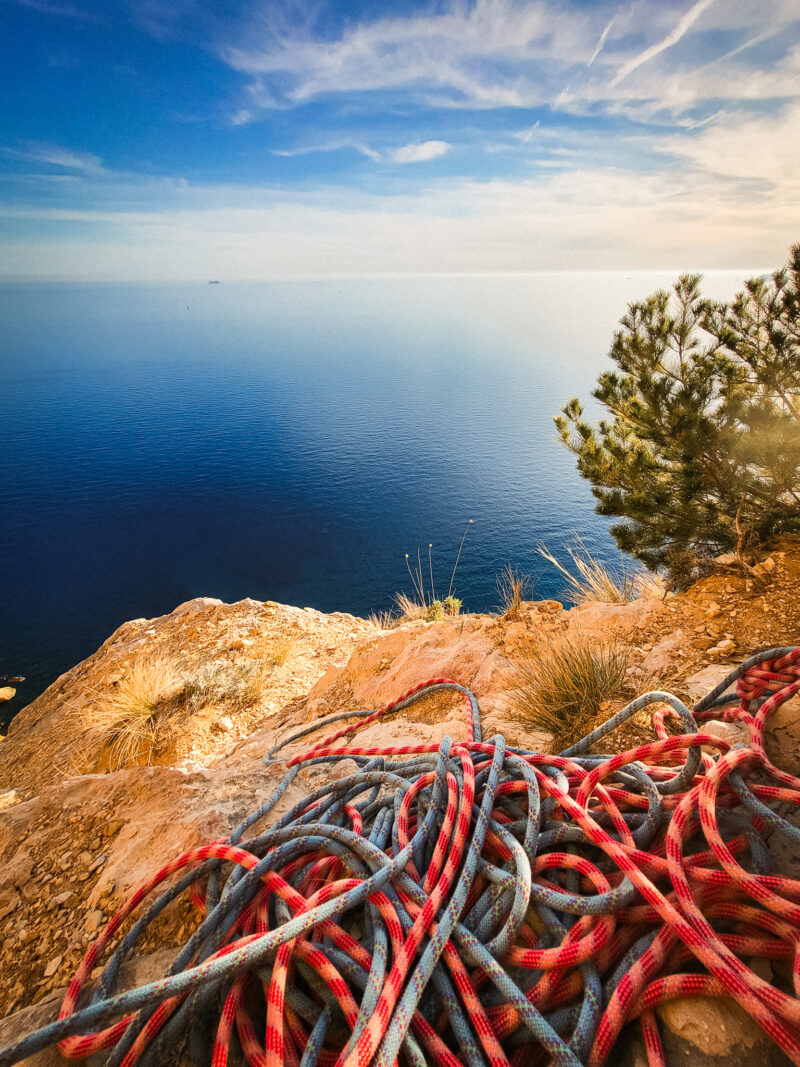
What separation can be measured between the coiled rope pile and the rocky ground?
0.15 m

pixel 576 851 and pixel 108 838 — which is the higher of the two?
pixel 576 851

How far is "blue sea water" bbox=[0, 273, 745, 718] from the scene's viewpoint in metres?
33.2

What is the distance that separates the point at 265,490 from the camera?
168ft

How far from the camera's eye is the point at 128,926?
176cm

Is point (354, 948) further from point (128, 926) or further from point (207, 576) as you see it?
point (207, 576)

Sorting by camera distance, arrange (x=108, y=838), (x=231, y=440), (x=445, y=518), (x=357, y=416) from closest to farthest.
Answer: (x=108, y=838) < (x=445, y=518) < (x=231, y=440) < (x=357, y=416)

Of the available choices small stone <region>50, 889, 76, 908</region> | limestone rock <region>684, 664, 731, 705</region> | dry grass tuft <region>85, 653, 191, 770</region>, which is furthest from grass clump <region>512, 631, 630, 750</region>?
dry grass tuft <region>85, 653, 191, 770</region>

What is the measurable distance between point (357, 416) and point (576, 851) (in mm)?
74987

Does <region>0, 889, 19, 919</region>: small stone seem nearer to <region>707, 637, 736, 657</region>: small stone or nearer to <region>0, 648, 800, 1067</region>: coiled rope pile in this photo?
<region>0, 648, 800, 1067</region>: coiled rope pile

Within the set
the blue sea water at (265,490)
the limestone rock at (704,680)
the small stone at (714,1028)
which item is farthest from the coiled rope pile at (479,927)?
the blue sea water at (265,490)

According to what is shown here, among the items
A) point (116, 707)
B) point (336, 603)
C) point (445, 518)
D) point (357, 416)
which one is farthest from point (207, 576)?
point (357, 416)

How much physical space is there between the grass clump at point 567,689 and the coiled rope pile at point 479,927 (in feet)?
3.28

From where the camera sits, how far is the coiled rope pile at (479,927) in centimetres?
121

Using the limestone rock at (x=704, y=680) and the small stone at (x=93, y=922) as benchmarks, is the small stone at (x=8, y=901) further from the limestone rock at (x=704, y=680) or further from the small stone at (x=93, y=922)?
the limestone rock at (x=704, y=680)
